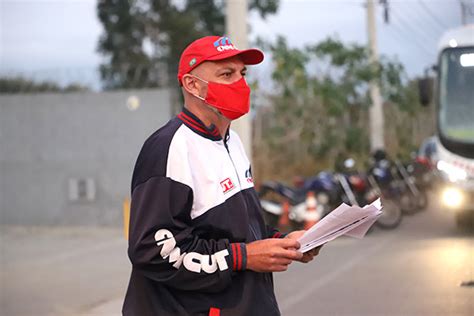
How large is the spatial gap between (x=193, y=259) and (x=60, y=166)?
1194cm

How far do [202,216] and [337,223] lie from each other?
51 cm

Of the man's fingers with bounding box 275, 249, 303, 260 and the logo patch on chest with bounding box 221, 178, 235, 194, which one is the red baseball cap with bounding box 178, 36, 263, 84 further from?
the man's fingers with bounding box 275, 249, 303, 260

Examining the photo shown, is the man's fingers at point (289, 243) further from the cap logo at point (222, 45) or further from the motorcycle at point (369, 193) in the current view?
the motorcycle at point (369, 193)

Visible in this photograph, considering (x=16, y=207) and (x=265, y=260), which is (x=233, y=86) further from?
(x=16, y=207)

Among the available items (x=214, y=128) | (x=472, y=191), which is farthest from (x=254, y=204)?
(x=472, y=191)

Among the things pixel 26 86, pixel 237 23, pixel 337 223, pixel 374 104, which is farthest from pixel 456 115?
pixel 337 223

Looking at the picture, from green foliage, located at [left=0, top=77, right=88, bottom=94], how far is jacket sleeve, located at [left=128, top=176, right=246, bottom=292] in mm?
12902

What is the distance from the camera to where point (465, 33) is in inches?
486

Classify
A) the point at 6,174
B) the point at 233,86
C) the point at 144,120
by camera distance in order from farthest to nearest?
the point at 6,174, the point at 144,120, the point at 233,86

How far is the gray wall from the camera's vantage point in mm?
13703

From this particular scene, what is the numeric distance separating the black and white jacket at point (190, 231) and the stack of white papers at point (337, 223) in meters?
0.21

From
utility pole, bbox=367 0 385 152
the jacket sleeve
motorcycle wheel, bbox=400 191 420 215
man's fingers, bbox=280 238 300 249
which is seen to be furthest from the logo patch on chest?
utility pole, bbox=367 0 385 152

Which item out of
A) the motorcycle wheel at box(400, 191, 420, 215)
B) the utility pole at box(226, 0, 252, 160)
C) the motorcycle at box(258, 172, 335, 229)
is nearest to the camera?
the utility pole at box(226, 0, 252, 160)

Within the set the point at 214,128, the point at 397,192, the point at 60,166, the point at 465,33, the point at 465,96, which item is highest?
the point at 214,128
